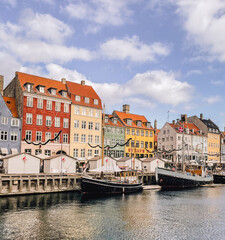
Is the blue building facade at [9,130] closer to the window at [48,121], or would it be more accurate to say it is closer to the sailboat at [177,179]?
the window at [48,121]

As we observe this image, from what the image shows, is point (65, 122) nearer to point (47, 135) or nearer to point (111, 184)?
point (47, 135)

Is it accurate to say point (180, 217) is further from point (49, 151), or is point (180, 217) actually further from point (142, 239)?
point (49, 151)

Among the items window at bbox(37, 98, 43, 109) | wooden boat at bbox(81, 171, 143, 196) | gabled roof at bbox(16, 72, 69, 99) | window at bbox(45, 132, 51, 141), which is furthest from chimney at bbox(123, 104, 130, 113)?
wooden boat at bbox(81, 171, 143, 196)

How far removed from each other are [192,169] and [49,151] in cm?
3352

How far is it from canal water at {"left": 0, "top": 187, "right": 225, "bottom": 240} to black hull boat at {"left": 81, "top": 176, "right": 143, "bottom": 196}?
133 inches

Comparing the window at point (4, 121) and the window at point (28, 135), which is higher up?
the window at point (4, 121)

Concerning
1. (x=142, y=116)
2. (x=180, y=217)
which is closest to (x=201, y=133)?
(x=142, y=116)

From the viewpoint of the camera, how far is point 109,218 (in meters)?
29.5

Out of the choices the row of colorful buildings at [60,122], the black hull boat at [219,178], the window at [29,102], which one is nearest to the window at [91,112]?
the row of colorful buildings at [60,122]

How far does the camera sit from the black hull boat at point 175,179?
58156 mm

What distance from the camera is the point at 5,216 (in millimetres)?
28734

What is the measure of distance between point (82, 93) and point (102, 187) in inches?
1203

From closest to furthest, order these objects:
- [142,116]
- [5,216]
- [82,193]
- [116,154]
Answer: [5,216], [82,193], [116,154], [142,116]

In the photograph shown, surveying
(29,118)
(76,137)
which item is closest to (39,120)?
(29,118)
